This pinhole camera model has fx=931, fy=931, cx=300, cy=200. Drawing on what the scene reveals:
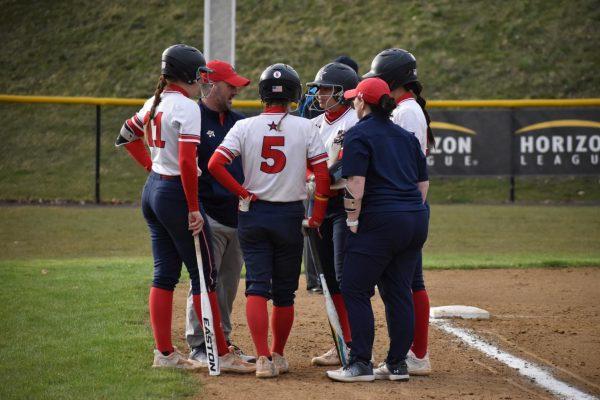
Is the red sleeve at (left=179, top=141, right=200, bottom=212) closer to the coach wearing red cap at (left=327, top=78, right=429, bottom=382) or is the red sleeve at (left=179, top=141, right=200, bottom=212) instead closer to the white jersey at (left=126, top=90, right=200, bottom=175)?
the white jersey at (left=126, top=90, right=200, bottom=175)

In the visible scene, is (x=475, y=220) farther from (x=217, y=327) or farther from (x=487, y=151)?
(x=217, y=327)

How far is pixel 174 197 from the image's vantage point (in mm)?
5855

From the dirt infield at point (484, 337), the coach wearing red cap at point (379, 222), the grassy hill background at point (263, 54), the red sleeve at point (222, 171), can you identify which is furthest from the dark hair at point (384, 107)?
the grassy hill background at point (263, 54)

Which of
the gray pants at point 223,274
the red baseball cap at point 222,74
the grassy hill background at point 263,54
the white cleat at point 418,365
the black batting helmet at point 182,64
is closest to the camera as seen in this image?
the black batting helmet at point 182,64

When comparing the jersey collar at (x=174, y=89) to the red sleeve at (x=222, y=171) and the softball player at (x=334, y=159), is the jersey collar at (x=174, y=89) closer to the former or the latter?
the red sleeve at (x=222, y=171)

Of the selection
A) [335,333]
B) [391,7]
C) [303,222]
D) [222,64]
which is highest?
[391,7]

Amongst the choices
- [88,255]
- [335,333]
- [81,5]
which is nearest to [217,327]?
[335,333]

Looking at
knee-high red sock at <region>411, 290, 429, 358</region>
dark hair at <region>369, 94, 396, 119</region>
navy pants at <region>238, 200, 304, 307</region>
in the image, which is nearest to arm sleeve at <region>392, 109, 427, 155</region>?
dark hair at <region>369, 94, 396, 119</region>

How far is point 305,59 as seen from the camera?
24.2 meters

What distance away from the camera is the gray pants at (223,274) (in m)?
6.28

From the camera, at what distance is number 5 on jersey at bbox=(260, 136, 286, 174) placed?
5.80 m

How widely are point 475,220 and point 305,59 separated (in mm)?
9559

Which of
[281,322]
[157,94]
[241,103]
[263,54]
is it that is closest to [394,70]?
[157,94]

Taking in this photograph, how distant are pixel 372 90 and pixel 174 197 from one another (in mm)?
1404
